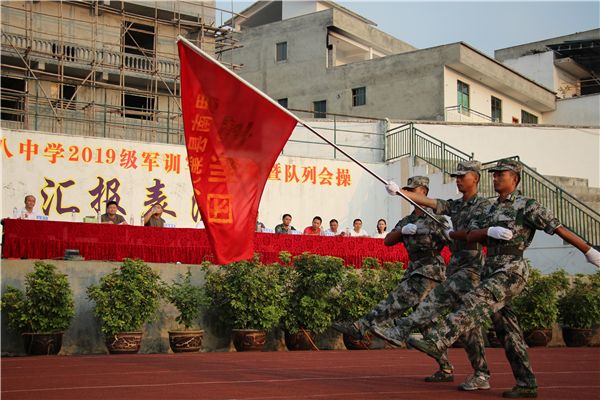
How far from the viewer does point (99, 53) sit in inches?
1239

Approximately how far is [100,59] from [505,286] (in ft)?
87.5

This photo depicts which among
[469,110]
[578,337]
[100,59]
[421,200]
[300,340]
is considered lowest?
[578,337]

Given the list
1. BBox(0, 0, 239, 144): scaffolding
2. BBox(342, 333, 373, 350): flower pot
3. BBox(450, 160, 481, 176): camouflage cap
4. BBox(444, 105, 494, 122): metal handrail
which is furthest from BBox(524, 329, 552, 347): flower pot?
BBox(444, 105, 494, 122): metal handrail

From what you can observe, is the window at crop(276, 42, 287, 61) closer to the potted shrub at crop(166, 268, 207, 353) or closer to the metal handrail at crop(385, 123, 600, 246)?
the metal handrail at crop(385, 123, 600, 246)

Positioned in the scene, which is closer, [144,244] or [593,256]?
[593,256]

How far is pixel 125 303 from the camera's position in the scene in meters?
12.0

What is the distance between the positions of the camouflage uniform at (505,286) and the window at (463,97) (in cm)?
2756

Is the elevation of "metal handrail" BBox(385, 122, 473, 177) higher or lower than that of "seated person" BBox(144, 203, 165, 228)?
higher

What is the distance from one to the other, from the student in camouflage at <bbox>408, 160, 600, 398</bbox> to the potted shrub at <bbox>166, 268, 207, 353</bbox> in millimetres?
6057

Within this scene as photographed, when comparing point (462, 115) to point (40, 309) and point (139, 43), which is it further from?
point (40, 309)

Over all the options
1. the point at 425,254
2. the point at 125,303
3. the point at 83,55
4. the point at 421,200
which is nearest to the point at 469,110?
the point at 83,55

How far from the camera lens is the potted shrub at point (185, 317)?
40.8 ft

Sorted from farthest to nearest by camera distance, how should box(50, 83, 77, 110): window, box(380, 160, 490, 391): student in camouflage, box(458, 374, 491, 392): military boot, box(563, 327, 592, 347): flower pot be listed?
box(50, 83, 77, 110): window → box(563, 327, 592, 347): flower pot → box(380, 160, 490, 391): student in camouflage → box(458, 374, 491, 392): military boot

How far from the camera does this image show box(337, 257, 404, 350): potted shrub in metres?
13.6
